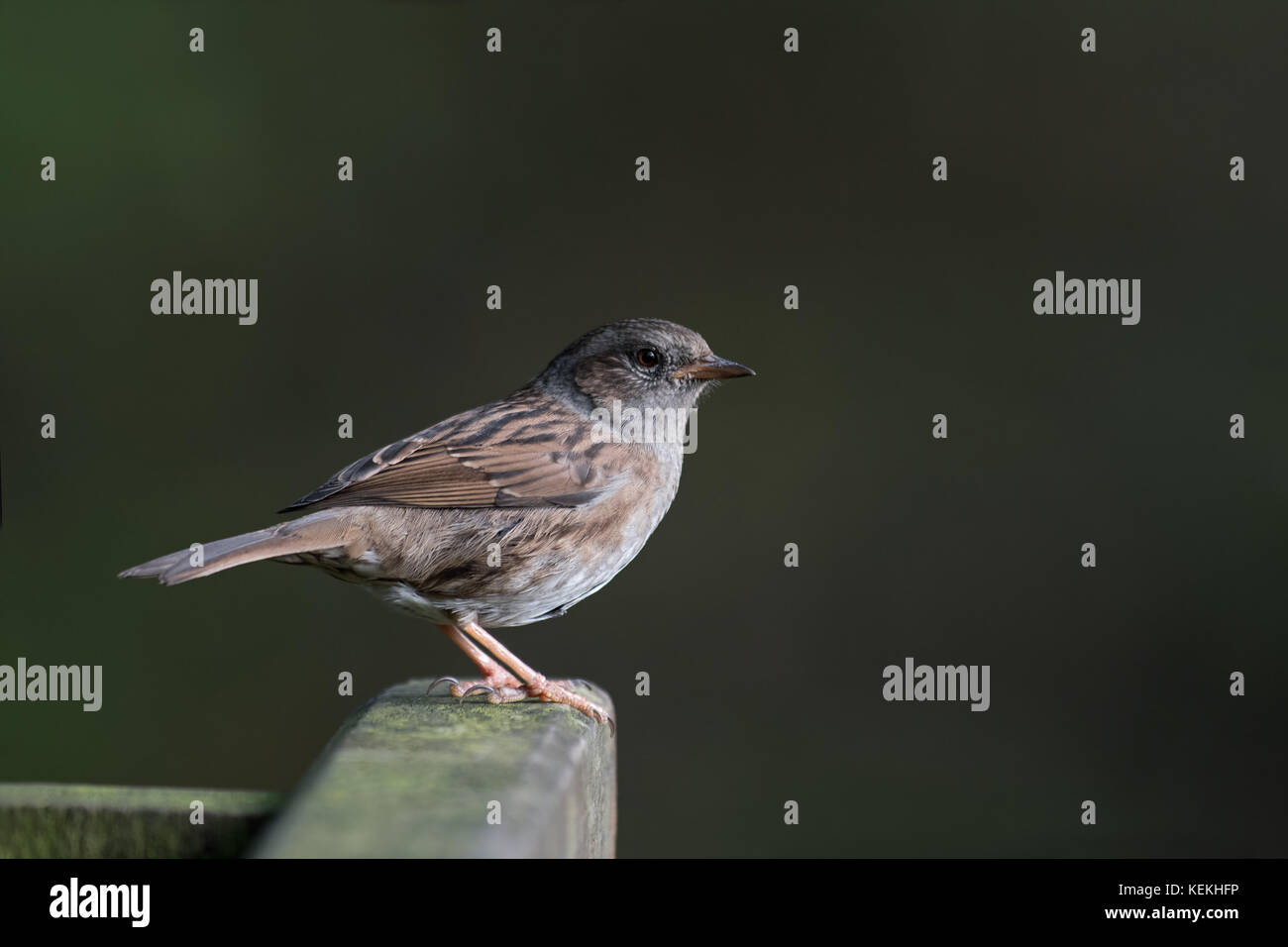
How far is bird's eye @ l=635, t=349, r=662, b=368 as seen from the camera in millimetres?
4844

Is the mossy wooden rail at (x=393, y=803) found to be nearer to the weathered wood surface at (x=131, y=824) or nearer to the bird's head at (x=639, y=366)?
the weathered wood surface at (x=131, y=824)

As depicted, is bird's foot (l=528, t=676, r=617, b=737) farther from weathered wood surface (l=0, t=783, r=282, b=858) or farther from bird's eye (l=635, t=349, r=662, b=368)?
bird's eye (l=635, t=349, r=662, b=368)

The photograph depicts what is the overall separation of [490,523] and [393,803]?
1773 mm

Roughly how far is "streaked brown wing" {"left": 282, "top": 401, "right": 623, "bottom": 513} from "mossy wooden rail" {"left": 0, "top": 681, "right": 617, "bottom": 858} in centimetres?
81

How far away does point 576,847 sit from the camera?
2908 millimetres

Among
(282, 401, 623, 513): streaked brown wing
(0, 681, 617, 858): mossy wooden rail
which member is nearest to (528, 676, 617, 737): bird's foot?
(0, 681, 617, 858): mossy wooden rail

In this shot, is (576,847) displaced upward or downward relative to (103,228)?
downward

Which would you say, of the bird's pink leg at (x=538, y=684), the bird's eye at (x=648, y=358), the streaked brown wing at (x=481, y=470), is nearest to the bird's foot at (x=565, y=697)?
the bird's pink leg at (x=538, y=684)

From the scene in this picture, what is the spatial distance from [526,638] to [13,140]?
372cm

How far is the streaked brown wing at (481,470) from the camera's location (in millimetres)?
4227

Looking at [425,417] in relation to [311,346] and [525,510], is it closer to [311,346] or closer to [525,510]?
[311,346]

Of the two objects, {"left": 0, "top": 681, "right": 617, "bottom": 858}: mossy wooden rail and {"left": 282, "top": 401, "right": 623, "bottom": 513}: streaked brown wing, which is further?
{"left": 282, "top": 401, "right": 623, "bottom": 513}: streaked brown wing
